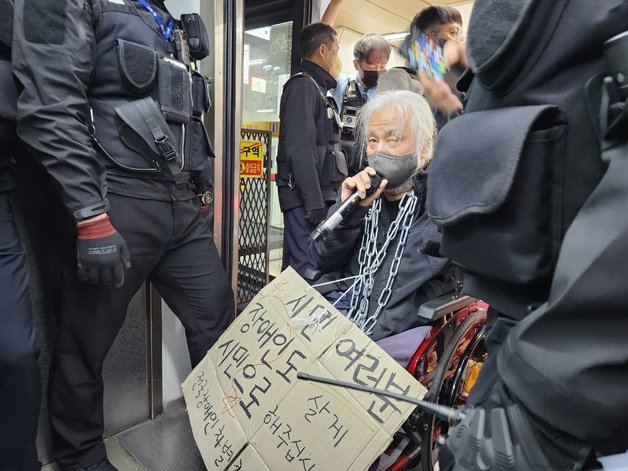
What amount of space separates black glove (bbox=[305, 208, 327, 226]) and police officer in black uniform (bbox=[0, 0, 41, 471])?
1338 millimetres

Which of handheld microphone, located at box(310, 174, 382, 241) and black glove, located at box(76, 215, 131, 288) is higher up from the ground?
handheld microphone, located at box(310, 174, 382, 241)

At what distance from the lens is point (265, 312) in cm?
132

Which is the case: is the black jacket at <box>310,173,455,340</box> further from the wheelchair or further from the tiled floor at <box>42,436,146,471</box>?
the tiled floor at <box>42,436,146,471</box>

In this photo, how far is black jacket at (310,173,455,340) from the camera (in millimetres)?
1290

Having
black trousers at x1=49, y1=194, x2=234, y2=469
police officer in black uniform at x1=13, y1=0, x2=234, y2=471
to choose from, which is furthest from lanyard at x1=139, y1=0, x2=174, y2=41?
black trousers at x1=49, y1=194, x2=234, y2=469

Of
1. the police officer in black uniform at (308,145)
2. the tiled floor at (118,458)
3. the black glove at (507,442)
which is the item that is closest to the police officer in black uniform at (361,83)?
the police officer in black uniform at (308,145)

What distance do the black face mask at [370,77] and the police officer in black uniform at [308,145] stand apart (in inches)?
14.8

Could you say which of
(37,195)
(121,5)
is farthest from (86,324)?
(121,5)

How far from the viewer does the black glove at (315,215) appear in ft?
7.56

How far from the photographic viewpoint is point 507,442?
555 mm

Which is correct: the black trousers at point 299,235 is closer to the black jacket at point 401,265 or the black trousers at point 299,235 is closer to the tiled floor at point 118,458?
the black jacket at point 401,265

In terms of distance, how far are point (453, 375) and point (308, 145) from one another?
1.37 meters

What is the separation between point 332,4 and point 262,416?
7.79ft

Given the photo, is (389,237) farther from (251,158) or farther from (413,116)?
(251,158)
